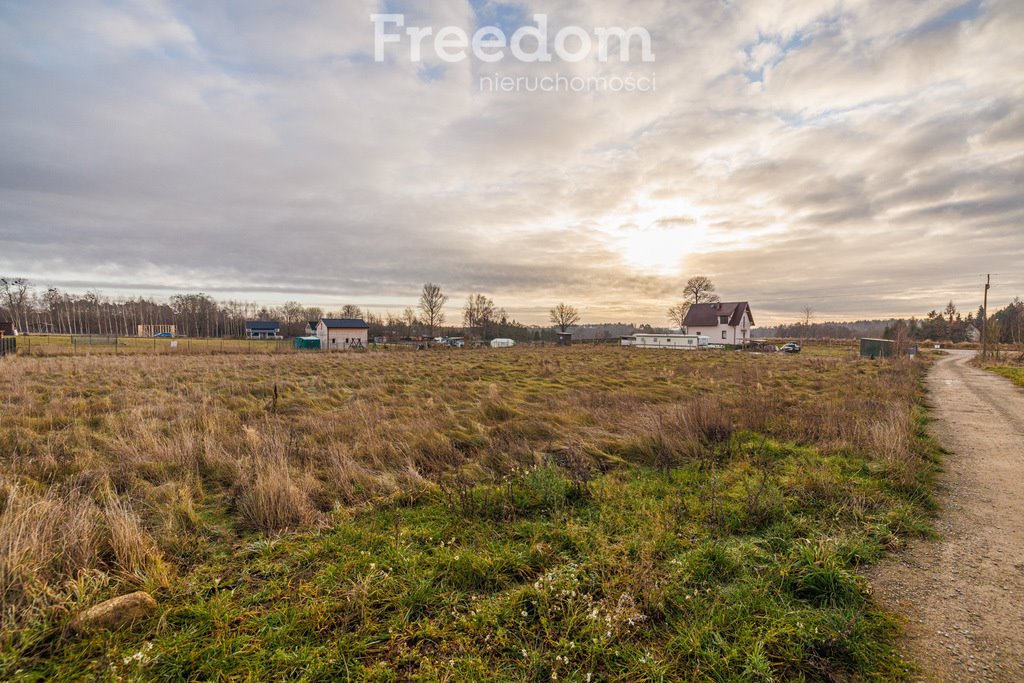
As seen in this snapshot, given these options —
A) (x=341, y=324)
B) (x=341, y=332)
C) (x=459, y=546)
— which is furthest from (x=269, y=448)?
(x=341, y=324)

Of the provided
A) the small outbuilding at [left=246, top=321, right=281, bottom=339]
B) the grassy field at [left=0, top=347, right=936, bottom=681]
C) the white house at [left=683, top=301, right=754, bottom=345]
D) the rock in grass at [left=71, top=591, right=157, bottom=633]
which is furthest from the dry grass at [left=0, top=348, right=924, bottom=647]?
the small outbuilding at [left=246, top=321, right=281, bottom=339]

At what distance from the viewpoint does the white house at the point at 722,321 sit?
212 feet

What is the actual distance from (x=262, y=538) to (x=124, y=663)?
177cm

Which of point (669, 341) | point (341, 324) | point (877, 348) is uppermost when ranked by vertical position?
point (341, 324)

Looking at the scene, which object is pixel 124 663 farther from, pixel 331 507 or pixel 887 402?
pixel 887 402

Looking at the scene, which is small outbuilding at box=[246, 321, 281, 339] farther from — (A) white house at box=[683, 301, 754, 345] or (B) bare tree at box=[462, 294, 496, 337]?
(A) white house at box=[683, 301, 754, 345]

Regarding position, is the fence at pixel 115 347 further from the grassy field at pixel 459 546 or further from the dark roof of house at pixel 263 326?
the dark roof of house at pixel 263 326

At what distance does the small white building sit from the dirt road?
5683cm

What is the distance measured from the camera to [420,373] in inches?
844

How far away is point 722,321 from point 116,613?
73453mm

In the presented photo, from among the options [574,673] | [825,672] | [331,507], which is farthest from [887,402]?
[331,507]

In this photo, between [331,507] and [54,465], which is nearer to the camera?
[331,507]

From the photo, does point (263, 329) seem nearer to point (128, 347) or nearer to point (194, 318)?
point (194, 318)

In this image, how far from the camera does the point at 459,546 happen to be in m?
4.12
